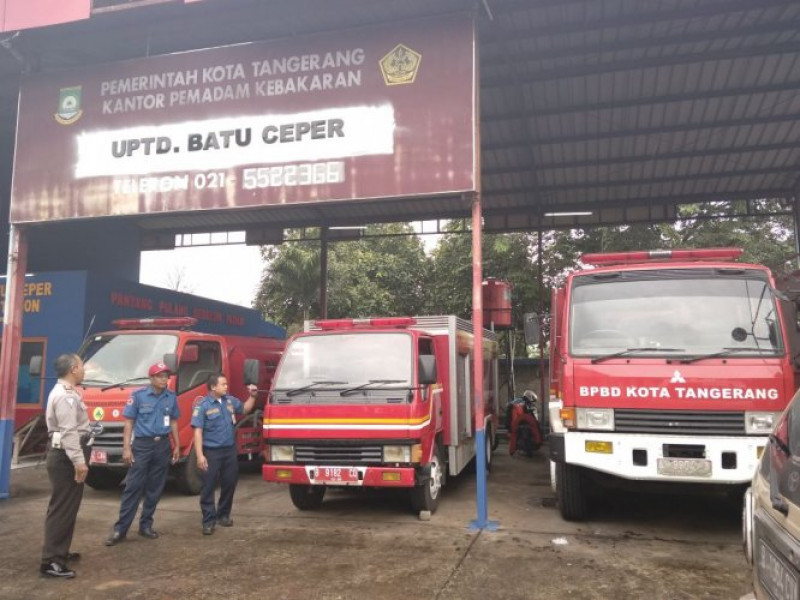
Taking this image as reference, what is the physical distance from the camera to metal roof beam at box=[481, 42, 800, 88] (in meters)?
8.22

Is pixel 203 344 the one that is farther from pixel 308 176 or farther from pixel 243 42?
pixel 243 42

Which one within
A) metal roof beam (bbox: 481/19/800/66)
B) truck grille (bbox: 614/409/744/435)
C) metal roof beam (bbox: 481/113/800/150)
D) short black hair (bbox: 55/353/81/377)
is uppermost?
metal roof beam (bbox: 481/19/800/66)

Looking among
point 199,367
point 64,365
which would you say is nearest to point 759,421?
point 64,365

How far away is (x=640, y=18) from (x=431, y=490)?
6.36 meters

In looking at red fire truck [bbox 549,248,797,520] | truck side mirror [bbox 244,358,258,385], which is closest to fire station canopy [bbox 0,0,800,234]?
truck side mirror [bbox 244,358,258,385]

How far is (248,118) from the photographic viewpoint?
26.0 feet

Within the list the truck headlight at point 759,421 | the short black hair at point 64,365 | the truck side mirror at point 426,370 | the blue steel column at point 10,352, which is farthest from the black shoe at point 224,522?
the truck headlight at point 759,421

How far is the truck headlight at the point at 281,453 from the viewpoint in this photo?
6355mm

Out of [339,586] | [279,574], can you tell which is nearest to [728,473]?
[339,586]

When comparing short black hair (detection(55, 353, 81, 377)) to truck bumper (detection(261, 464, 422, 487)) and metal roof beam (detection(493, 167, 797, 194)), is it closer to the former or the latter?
truck bumper (detection(261, 464, 422, 487))

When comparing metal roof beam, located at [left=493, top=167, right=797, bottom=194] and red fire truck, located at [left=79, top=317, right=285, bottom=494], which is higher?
metal roof beam, located at [left=493, top=167, right=797, bottom=194]

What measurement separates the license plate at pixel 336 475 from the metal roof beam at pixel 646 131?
773cm

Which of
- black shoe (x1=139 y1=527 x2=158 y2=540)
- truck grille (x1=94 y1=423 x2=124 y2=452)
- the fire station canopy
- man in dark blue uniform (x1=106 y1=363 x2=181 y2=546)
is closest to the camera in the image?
man in dark blue uniform (x1=106 y1=363 x2=181 y2=546)

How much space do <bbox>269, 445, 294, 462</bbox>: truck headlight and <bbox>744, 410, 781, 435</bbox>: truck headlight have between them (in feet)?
14.1
